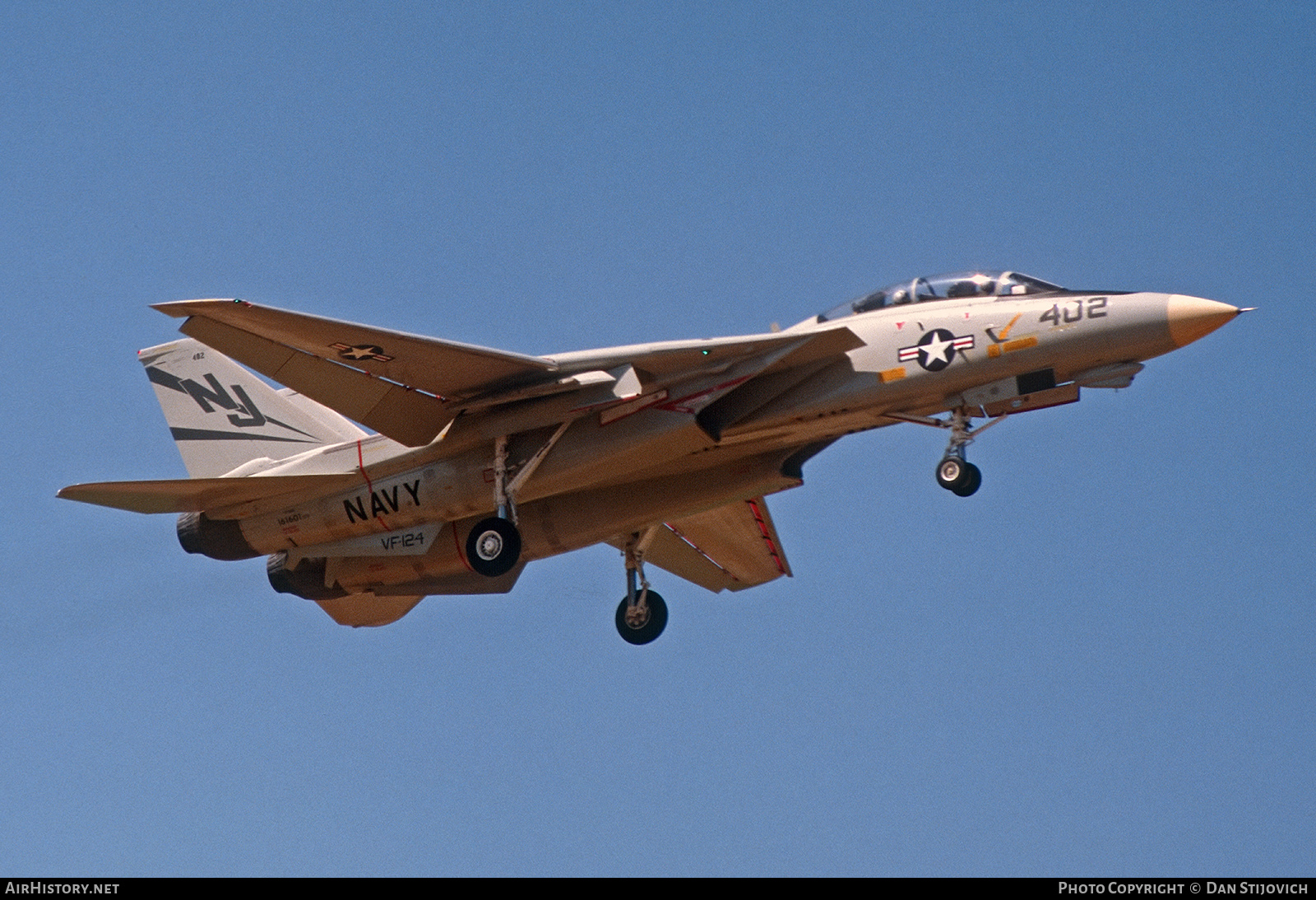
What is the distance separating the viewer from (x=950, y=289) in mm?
18406

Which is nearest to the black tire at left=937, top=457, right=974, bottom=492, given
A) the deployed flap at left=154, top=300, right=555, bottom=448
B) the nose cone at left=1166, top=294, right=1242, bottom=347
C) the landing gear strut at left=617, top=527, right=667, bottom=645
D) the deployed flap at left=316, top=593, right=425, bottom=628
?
the nose cone at left=1166, top=294, right=1242, bottom=347

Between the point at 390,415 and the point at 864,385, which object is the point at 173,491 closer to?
the point at 390,415

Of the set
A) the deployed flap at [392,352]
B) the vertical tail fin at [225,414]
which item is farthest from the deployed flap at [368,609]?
the deployed flap at [392,352]

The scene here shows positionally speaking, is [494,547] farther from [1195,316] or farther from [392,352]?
[1195,316]

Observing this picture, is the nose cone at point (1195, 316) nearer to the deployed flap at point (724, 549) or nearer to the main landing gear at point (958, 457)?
the main landing gear at point (958, 457)

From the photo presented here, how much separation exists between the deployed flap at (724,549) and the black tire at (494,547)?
348 cm

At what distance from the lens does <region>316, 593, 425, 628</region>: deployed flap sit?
2280 cm

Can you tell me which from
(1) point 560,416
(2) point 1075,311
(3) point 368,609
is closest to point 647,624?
(3) point 368,609

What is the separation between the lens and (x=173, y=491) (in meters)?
19.9

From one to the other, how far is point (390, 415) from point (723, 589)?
6.72 metres

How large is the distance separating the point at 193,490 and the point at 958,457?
357 inches

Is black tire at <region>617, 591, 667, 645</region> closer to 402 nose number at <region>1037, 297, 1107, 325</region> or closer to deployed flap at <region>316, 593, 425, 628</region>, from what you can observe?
deployed flap at <region>316, 593, 425, 628</region>

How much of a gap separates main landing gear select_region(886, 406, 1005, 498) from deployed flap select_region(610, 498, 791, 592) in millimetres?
4611

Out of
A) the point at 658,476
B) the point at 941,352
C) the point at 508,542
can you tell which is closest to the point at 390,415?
the point at 508,542
